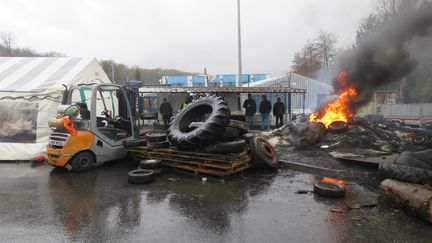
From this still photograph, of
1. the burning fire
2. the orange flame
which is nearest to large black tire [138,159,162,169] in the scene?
the orange flame

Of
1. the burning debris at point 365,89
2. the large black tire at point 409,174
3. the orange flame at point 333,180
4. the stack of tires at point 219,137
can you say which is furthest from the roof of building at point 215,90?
the large black tire at point 409,174

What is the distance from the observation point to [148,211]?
5.74 m

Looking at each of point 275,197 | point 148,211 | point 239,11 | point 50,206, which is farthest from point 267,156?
point 239,11

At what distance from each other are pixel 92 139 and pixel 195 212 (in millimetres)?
4603

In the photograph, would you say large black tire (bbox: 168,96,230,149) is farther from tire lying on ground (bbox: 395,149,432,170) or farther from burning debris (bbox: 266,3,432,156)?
tire lying on ground (bbox: 395,149,432,170)

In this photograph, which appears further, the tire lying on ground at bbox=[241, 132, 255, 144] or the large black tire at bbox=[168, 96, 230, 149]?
the tire lying on ground at bbox=[241, 132, 255, 144]

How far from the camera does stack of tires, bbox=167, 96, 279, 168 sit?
25.6 ft

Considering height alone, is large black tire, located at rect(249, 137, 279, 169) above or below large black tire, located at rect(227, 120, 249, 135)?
below

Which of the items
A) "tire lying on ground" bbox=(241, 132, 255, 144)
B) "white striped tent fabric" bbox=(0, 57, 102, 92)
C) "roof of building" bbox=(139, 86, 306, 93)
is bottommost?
"tire lying on ground" bbox=(241, 132, 255, 144)

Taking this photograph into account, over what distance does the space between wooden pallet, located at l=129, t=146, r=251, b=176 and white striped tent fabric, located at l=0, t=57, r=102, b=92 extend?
16.9 ft

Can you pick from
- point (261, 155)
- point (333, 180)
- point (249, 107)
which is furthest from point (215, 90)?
point (333, 180)

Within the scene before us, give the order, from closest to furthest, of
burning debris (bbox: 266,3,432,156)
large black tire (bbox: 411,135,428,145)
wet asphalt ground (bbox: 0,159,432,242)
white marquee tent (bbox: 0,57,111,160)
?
wet asphalt ground (bbox: 0,159,432,242) → large black tire (bbox: 411,135,428,145) → burning debris (bbox: 266,3,432,156) → white marquee tent (bbox: 0,57,111,160)

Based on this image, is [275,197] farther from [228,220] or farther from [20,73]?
[20,73]

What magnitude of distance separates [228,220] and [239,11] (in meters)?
17.4
